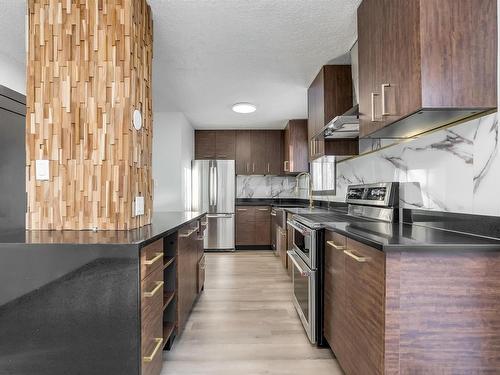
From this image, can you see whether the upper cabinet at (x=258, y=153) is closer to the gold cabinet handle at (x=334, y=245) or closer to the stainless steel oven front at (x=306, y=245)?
the stainless steel oven front at (x=306, y=245)

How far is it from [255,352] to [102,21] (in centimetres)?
222

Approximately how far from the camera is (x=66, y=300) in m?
1.25

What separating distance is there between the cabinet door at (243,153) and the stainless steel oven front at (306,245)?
3.40 m

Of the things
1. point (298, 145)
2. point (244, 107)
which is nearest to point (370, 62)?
point (244, 107)

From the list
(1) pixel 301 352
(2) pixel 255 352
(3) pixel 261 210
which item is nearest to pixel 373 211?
(1) pixel 301 352

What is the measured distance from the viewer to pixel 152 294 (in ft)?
4.64

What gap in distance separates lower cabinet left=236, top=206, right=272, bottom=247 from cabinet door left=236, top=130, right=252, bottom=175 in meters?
0.76

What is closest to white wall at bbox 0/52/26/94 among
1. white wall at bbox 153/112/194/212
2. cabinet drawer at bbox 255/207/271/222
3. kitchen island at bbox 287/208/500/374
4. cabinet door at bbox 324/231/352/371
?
white wall at bbox 153/112/194/212

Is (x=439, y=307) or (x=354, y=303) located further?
(x=354, y=303)

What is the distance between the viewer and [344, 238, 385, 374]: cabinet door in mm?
1237

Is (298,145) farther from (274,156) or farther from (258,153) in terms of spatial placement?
(258,153)

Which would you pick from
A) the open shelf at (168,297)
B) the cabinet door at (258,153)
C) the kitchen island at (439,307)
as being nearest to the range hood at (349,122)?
the kitchen island at (439,307)

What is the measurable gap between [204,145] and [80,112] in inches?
167

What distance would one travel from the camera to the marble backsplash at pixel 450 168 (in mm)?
1417
